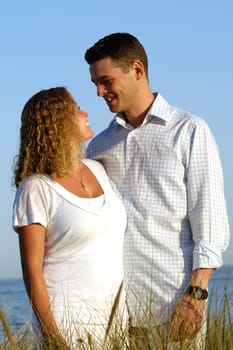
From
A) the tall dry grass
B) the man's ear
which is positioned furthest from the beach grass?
Result: the man's ear

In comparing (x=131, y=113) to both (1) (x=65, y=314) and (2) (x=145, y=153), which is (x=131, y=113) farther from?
(1) (x=65, y=314)

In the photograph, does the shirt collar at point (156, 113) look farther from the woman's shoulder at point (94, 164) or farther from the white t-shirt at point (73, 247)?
the white t-shirt at point (73, 247)

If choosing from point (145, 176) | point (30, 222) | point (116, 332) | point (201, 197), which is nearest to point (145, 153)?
Answer: point (145, 176)

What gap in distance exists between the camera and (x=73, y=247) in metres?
4.34

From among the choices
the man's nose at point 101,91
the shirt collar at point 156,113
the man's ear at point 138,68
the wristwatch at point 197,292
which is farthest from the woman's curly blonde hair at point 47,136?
the wristwatch at point 197,292

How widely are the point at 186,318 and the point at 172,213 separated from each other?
0.57m

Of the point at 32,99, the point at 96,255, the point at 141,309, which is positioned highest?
the point at 32,99

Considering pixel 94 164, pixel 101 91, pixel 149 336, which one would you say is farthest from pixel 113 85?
pixel 149 336

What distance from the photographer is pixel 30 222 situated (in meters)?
4.28

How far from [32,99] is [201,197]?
0.94 meters

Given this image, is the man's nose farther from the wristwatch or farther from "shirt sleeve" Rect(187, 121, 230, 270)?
the wristwatch

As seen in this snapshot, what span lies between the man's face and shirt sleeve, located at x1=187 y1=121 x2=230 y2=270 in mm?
432

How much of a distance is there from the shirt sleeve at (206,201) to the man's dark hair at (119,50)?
22.6 inches

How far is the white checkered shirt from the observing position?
4.55 m
